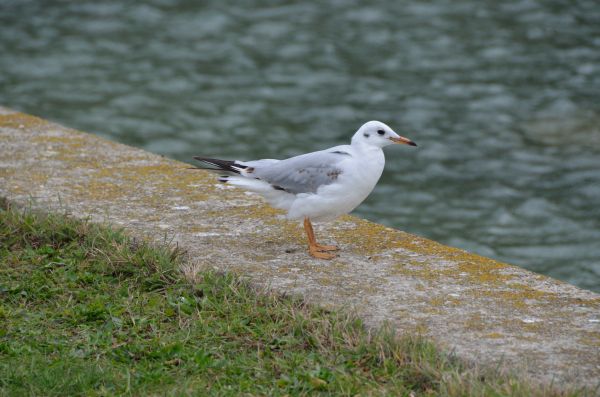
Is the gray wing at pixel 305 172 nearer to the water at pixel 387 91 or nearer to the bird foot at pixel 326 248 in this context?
the bird foot at pixel 326 248

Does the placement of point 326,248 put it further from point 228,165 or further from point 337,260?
point 228,165

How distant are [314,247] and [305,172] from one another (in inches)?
13.2

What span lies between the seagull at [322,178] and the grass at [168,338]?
0.46 metres

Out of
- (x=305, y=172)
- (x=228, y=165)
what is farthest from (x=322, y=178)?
(x=228, y=165)

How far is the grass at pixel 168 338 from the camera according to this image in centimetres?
334

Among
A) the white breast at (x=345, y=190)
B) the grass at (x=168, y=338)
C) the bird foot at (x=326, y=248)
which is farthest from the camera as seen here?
the bird foot at (x=326, y=248)

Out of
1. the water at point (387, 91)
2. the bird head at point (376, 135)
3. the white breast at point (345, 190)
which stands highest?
the bird head at point (376, 135)

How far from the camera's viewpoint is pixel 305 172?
4.39 m

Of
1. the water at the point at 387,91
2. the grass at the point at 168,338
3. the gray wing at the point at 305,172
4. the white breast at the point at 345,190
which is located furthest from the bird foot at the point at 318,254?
the water at the point at 387,91

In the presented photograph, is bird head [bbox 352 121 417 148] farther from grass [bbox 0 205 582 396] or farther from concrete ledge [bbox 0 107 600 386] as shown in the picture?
grass [bbox 0 205 582 396]

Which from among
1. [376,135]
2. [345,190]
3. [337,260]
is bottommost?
[337,260]

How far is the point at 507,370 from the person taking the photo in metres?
3.34

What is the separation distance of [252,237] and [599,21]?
675cm

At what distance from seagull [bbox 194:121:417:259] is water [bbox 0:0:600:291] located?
227cm
